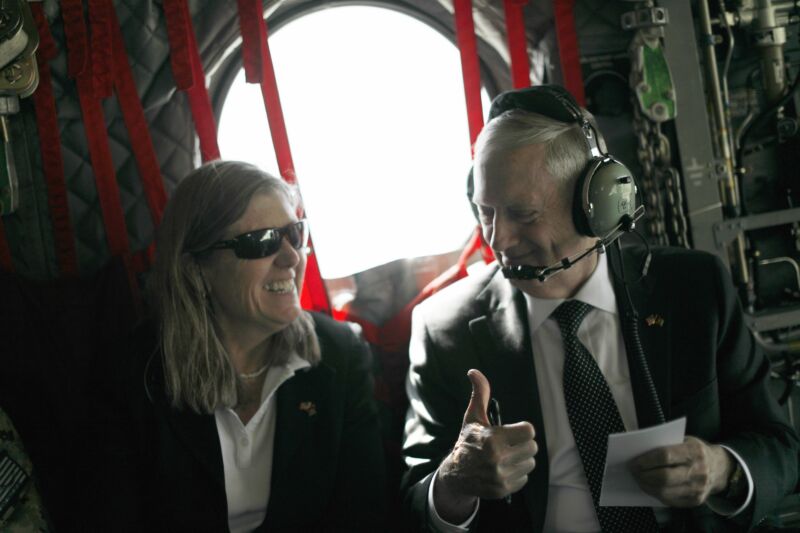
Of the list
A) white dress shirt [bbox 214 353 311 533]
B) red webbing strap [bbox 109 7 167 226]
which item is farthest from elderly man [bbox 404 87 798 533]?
red webbing strap [bbox 109 7 167 226]

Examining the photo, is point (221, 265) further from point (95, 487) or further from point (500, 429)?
point (500, 429)

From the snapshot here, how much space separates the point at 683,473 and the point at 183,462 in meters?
1.37

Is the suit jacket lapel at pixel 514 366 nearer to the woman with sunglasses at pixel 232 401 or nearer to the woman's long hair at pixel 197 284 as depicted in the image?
the woman with sunglasses at pixel 232 401

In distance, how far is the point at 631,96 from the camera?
2535 millimetres

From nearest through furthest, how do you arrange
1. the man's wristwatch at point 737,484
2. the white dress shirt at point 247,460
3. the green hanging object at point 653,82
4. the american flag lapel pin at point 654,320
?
the man's wristwatch at point 737,484
the american flag lapel pin at point 654,320
the white dress shirt at point 247,460
the green hanging object at point 653,82

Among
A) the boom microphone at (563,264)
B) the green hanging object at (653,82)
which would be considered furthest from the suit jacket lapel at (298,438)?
the green hanging object at (653,82)

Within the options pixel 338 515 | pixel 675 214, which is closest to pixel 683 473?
pixel 338 515

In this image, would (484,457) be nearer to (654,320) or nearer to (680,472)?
(680,472)

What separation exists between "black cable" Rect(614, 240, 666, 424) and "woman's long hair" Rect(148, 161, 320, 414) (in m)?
0.94

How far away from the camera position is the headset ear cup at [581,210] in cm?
173

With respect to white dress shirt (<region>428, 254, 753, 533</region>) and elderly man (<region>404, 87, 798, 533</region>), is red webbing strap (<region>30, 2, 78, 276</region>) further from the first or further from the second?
white dress shirt (<region>428, 254, 753, 533</region>)

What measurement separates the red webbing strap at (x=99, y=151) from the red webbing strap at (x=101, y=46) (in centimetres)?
3

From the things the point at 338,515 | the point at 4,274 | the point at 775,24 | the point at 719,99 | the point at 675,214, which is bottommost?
the point at 338,515

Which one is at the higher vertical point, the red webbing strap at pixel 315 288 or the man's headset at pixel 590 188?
the man's headset at pixel 590 188
